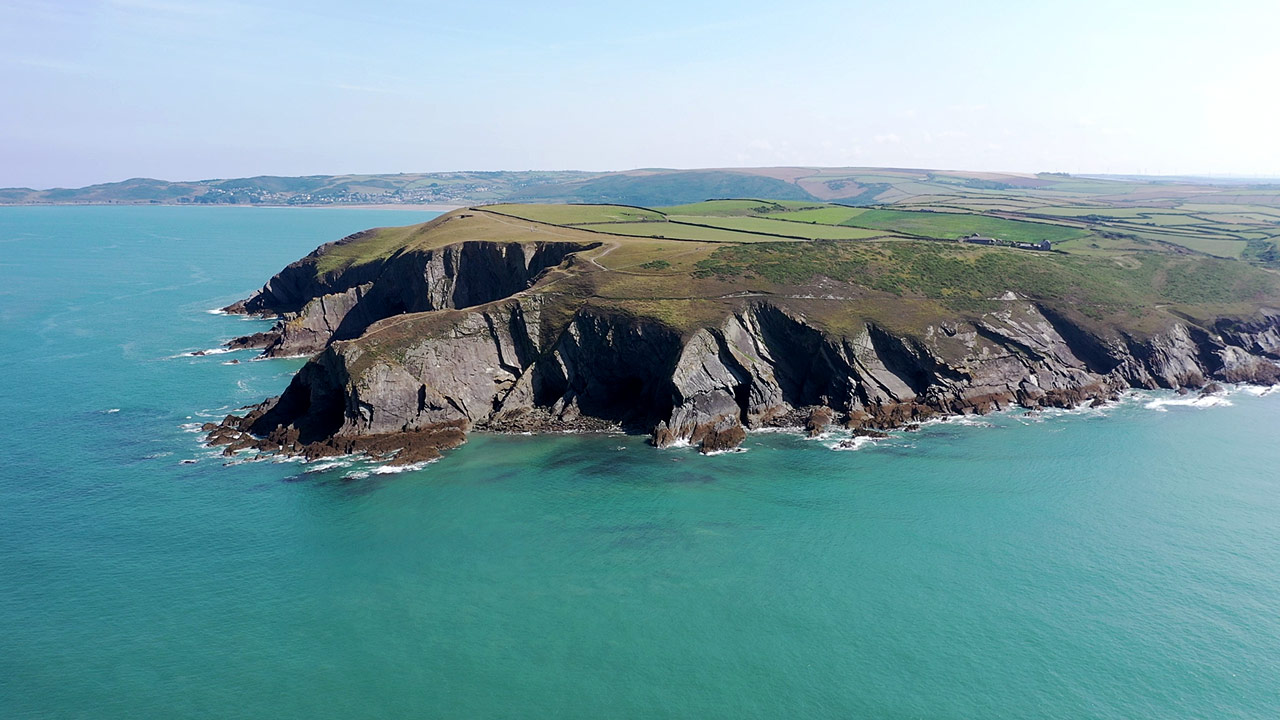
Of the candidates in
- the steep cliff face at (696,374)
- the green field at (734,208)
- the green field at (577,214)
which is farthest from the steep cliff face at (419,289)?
the green field at (734,208)

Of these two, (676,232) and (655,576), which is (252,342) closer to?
(676,232)

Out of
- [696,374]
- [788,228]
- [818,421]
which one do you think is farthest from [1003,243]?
[696,374]

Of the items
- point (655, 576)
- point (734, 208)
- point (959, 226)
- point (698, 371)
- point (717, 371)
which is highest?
point (734, 208)

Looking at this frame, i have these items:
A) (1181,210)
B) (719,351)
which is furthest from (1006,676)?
(1181,210)

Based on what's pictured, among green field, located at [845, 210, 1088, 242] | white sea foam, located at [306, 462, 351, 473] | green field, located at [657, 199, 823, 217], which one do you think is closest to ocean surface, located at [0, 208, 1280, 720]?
white sea foam, located at [306, 462, 351, 473]

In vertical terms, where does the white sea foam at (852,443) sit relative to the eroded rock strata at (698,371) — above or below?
below

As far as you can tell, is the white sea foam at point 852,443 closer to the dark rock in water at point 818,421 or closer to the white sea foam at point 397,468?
the dark rock in water at point 818,421

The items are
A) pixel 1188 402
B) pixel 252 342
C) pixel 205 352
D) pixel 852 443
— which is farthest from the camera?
pixel 252 342
